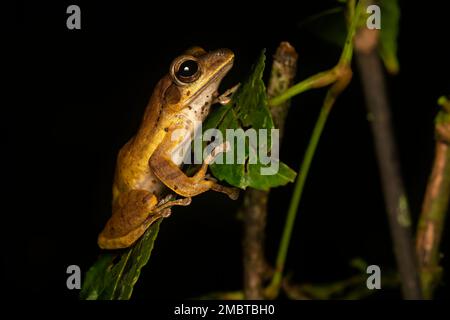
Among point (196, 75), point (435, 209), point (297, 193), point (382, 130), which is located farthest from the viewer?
point (196, 75)

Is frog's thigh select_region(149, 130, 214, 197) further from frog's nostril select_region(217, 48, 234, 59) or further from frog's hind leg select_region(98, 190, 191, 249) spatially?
frog's nostril select_region(217, 48, 234, 59)

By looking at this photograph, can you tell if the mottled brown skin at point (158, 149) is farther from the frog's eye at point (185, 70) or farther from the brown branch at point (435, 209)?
the brown branch at point (435, 209)

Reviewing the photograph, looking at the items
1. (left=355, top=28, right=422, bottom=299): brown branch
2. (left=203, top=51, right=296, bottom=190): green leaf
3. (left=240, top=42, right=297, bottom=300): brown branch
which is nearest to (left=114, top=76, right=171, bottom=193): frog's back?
(left=240, top=42, right=297, bottom=300): brown branch

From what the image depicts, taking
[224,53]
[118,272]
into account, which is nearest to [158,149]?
[224,53]

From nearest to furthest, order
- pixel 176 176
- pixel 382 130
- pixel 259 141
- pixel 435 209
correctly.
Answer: pixel 382 130 < pixel 259 141 < pixel 435 209 < pixel 176 176

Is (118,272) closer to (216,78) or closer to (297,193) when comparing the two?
(297,193)

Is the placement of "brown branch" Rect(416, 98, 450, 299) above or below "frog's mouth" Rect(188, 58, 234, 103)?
below
